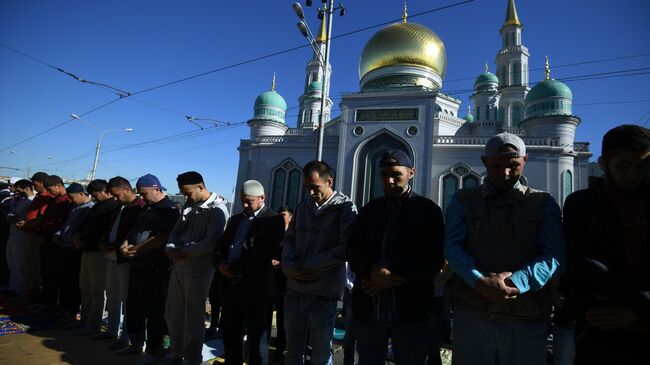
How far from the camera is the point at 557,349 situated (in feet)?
5.75

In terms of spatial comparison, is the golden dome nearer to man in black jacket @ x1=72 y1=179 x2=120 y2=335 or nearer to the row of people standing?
man in black jacket @ x1=72 y1=179 x2=120 y2=335

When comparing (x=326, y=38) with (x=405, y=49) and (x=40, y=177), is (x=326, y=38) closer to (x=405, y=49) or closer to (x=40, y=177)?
(x=40, y=177)

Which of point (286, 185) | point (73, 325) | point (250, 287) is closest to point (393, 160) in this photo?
point (250, 287)

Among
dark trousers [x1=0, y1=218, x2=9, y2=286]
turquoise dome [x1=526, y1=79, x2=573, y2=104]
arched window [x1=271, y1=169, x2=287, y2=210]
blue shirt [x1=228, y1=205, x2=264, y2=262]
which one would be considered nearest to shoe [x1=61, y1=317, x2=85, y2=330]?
blue shirt [x1=228, y1=205, x2=264, y2=262]

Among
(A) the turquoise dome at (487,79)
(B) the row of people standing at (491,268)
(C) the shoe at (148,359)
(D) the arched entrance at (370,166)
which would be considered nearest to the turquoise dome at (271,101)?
(D) the arched entrance at (370,166)

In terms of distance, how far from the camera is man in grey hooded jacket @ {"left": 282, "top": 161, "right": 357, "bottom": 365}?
2.40 m

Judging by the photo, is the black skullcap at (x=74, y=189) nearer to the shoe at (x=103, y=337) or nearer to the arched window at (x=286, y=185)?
the shoe at (x=103, y=337)

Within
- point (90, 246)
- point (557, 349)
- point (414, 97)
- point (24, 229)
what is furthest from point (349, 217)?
point (414, 97)

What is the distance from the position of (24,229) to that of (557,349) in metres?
6.65

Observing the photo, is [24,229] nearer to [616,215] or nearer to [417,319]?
[417,319]

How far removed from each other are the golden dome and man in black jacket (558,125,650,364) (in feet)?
62.6

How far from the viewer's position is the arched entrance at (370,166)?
1661 cm

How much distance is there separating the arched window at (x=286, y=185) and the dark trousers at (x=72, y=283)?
13.8 m

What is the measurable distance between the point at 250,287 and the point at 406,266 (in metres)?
1.44
